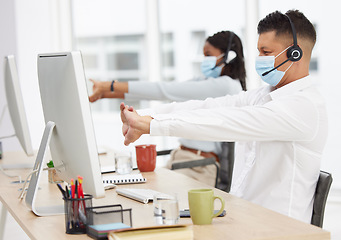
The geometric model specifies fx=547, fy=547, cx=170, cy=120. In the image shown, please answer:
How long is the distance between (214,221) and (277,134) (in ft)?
1.69

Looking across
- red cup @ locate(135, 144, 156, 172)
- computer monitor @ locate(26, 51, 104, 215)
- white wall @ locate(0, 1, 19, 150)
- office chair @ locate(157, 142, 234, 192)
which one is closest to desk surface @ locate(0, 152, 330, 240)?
computer monitor @ locate(26, 51, 104, 215)

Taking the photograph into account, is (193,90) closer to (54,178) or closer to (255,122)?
(54,178)

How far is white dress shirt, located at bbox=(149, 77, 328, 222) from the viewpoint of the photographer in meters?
2.02

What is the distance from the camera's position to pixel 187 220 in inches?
67.8

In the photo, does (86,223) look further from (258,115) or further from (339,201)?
(339,201)

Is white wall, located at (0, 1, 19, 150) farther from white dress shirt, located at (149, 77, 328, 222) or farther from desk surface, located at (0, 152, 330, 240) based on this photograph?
white dress shirt, located at (149, 77, 328, 222)

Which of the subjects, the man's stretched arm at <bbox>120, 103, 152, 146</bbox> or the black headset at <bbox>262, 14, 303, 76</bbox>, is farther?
the black headset at <bbox>262, 14, 303, 76</bbox>

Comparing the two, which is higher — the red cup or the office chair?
the red cup

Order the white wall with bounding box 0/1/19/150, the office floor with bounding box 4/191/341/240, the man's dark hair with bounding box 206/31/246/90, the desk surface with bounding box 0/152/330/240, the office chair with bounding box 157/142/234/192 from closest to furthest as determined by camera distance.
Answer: the desk surface with bounding box 0/152/330/240 → the office chair with bounding box 157/142/234/192 → the man's dark hair with bounding box 206/31/246/90 → the office floor with bounding box 4/191/341/240 → the white wall with bounding box 0/1/19/150

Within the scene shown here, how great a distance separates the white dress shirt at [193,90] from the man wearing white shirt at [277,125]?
112cm

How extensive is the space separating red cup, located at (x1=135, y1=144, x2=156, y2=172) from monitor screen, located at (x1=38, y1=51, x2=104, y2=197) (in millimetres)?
750

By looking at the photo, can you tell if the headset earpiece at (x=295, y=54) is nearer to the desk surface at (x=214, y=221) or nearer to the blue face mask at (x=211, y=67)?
the desk surface at (x=214, y=221)

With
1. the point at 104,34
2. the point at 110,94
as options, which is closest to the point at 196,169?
the point at 110,94

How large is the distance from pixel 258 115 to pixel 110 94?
1.41 metres
